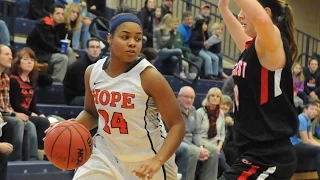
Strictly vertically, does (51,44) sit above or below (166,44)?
above

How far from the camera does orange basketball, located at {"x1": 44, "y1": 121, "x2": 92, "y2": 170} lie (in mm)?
3719

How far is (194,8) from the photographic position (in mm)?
16516

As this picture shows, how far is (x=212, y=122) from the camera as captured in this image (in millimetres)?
8766

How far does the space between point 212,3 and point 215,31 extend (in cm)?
398

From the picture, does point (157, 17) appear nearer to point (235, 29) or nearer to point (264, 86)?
point (235, 29)

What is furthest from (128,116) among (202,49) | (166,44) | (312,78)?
(312,78)

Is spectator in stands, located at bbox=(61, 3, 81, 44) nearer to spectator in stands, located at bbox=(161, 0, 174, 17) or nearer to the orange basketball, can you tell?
spectator in stands, located at bbox=(161, 0, 174, 17)

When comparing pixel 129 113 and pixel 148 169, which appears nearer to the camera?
pixel 148 169

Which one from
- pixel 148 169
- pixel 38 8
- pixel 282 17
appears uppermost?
pixel 282 17

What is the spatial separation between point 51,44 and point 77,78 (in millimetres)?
780

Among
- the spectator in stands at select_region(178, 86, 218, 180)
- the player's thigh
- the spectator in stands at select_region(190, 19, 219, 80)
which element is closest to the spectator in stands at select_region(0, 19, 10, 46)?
the spectator in stands at select_region(178, 86, 218, 180)

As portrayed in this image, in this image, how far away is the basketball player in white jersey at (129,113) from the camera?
3777 mm

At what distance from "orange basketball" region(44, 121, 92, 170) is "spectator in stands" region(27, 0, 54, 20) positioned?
22.3ft

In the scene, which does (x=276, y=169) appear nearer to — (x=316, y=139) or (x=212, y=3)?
(x=316, y=139)
